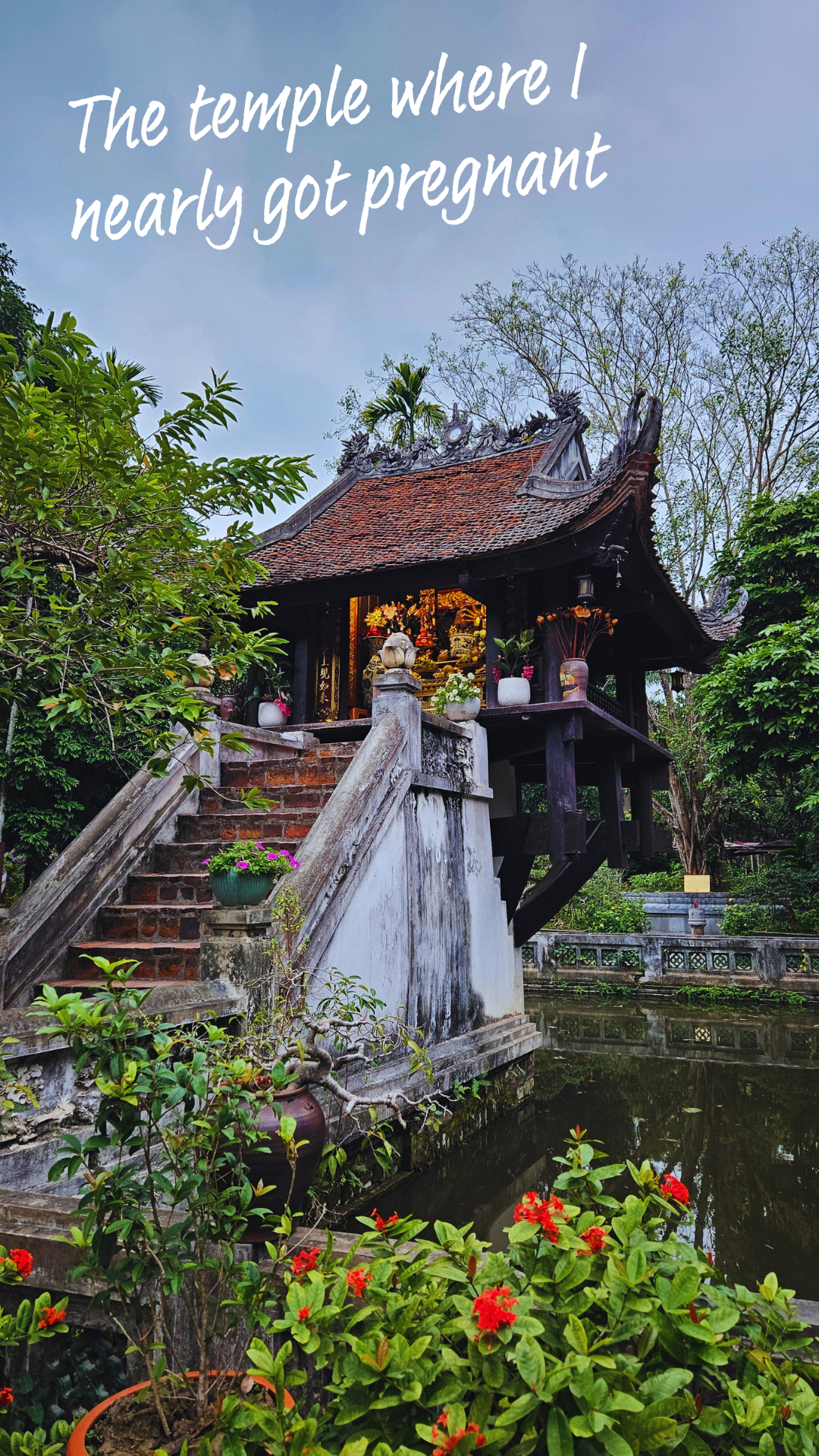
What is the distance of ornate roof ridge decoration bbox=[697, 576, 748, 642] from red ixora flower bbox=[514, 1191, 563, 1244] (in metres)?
10.3

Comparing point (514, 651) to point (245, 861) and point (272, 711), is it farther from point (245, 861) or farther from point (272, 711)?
point (245, 861)

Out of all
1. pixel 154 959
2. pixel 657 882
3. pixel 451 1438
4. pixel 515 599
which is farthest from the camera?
pixel 657 882

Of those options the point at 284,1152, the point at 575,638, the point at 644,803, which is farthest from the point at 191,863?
the point at 644,803

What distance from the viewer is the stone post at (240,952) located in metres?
4.16

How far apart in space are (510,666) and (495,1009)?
3.26 m

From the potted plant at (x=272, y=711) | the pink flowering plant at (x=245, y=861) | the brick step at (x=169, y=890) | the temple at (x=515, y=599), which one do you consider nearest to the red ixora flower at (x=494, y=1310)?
the pink flowering plant at (x=245, y=861)

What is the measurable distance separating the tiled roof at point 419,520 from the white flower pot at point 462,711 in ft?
4.79

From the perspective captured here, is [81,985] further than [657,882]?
No

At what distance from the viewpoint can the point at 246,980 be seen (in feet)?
13.7

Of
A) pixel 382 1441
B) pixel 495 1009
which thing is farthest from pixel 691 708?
pixel 382 1441

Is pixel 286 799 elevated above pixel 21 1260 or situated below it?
above

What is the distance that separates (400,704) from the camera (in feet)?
20.9

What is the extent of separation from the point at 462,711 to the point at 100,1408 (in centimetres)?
602

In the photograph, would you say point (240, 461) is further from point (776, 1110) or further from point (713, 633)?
point (713, 633)
